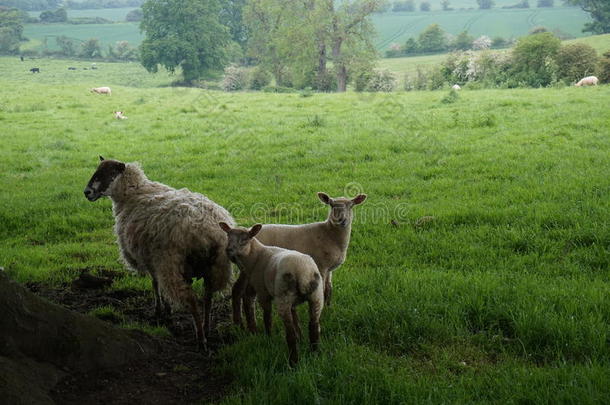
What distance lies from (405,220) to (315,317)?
15.9ft

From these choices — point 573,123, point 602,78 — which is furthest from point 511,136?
point 602,78

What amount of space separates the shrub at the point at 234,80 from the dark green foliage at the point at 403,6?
68494 mm

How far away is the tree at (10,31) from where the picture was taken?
205 feet

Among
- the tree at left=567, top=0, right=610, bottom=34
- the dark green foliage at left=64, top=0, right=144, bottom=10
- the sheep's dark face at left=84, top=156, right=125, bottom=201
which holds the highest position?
the dark green foliage at left=64, top=0, right=144, bottom=10

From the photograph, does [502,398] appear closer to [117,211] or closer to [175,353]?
[175,353]

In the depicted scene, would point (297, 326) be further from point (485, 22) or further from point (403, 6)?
point (403, 6)

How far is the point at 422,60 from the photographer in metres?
62.5

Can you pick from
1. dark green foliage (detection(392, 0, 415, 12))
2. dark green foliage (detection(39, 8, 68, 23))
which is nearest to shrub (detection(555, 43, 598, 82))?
dark green foliage (detection(39, 8, 68, 23))

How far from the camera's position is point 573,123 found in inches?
653

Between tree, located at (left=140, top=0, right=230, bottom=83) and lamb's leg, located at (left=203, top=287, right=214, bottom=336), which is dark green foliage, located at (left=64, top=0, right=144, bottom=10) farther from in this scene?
lamb's leg, located at (left=203, top=287, right=214, bottom=336)

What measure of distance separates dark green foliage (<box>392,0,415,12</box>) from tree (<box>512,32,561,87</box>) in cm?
7344

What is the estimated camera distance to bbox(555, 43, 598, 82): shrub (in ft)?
116

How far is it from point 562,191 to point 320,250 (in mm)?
6219

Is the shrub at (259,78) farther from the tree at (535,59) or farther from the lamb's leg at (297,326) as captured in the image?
the lamb's leg at (297,326)
